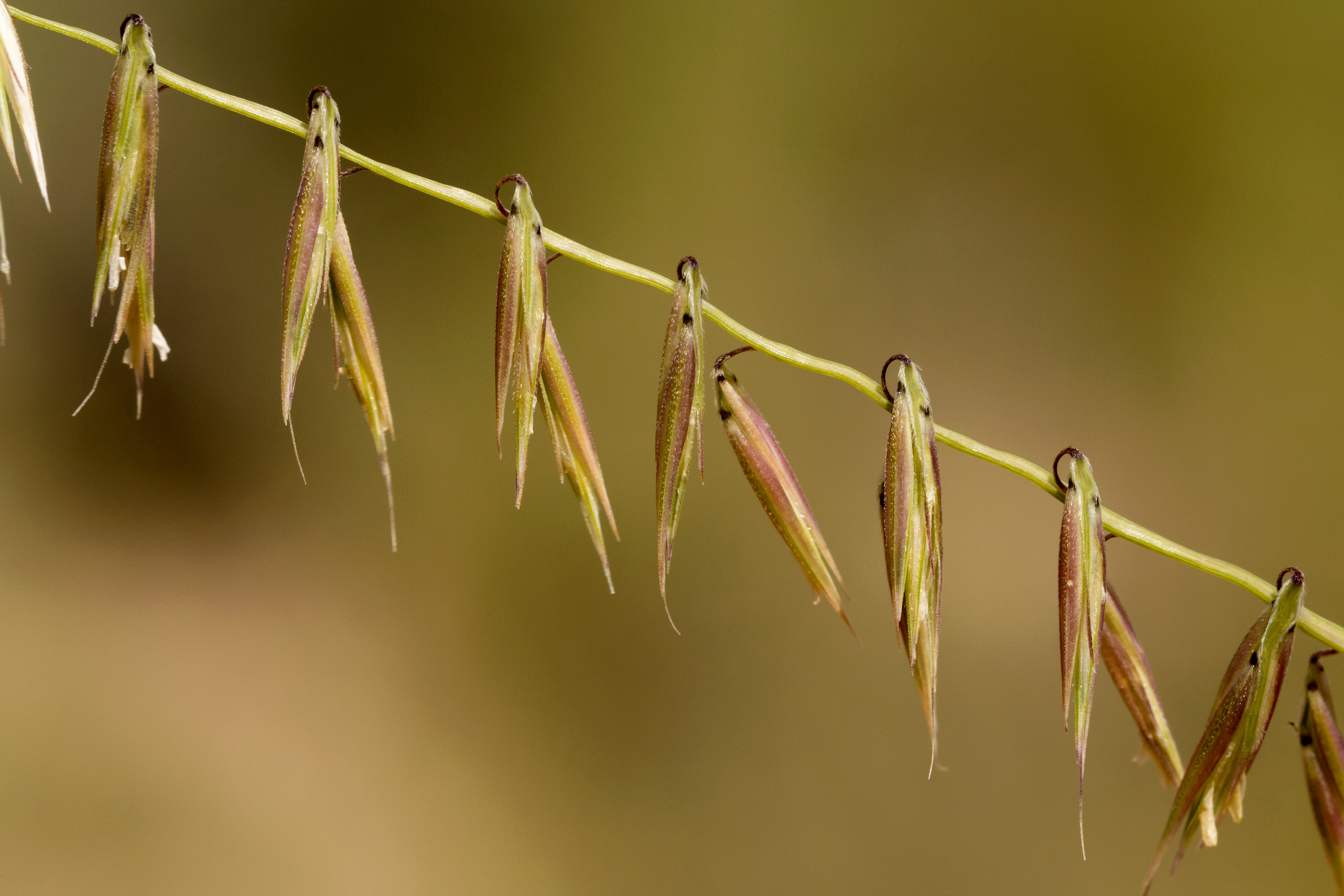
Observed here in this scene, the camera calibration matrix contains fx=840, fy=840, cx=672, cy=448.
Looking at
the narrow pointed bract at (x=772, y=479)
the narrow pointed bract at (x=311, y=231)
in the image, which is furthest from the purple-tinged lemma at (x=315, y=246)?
the narrow pointed bract at (x=772, y=479)

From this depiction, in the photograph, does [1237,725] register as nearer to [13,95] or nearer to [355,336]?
[355,336]

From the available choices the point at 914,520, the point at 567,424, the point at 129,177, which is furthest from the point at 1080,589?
the point at 129,177

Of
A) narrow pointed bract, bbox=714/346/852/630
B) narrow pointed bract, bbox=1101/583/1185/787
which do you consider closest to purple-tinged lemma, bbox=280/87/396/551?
narrow pointed bract, bbox=714/346/852/630

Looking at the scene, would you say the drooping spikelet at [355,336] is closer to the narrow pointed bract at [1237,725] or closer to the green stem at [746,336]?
the green stem at [746,336]

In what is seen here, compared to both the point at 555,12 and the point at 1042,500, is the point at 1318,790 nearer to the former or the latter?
the point at 1042,500

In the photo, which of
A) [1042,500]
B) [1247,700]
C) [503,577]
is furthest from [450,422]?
[1247,700]
